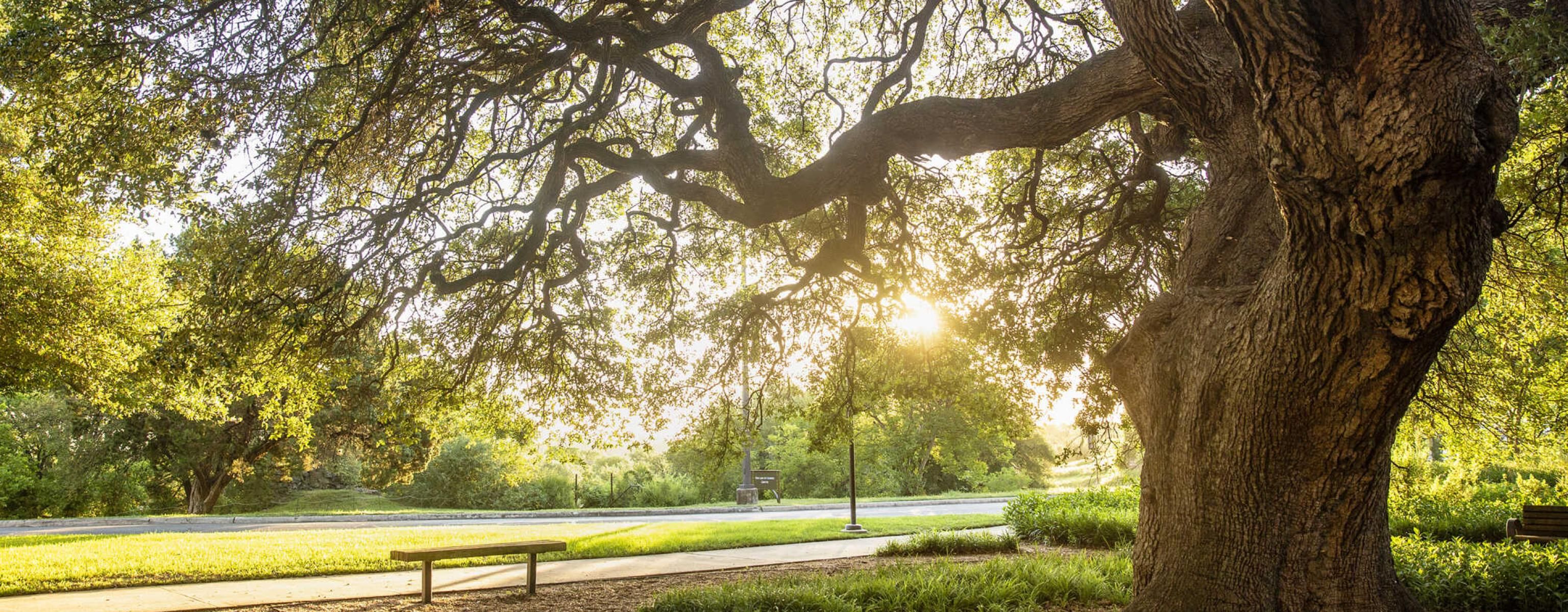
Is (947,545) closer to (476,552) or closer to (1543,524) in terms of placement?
(476,552)

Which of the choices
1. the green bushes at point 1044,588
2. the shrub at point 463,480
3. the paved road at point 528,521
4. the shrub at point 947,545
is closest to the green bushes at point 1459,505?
the green bushes at point 1044,588

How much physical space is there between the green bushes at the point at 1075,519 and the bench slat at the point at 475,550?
23.7 ft

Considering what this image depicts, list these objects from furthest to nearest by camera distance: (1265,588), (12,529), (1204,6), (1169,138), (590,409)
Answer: (12,529), (590,409), (1169,138), (1204,6), (1265,588)

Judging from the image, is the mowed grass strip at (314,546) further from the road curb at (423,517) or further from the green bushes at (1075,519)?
the road curb at (423,517)

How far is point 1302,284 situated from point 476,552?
671 cm

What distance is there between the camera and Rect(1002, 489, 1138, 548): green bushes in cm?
1167

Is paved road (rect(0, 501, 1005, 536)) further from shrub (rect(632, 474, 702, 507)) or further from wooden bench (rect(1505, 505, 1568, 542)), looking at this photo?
wooden bench (rect(1505, 505, 1568, 542))

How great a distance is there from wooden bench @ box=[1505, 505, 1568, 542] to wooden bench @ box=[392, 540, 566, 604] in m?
10.5

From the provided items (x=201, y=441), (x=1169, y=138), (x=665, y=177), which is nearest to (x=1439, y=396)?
(x=1169, y=138)

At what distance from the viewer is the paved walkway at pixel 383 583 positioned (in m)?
6.69

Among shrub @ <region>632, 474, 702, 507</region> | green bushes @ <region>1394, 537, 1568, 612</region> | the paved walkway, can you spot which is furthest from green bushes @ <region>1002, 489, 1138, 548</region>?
shrub @ <region>632, 474, 702, 507</region>

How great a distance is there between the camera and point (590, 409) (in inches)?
445

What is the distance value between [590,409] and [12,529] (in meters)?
13.9

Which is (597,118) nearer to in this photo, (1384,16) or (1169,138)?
(1169,138)
